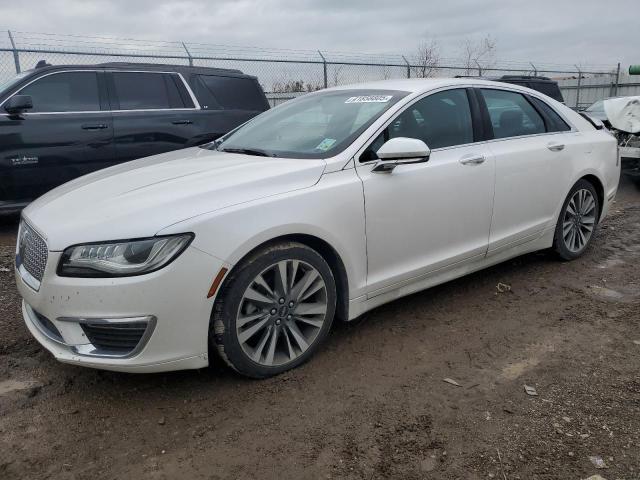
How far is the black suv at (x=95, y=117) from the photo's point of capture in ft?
19.0

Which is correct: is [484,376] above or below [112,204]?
below

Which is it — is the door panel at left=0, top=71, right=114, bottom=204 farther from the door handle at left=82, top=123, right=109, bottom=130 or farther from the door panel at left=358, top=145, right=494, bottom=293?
the door panel at left=358, top=145, right=494, bottom=293

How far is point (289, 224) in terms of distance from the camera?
2.85 metres

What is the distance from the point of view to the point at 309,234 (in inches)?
116

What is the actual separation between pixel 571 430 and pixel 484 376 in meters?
0.56

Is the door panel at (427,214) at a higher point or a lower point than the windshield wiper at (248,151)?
lower

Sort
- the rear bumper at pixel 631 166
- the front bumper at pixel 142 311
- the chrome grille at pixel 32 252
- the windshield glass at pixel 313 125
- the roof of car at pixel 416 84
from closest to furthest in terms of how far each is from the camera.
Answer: the front bumper at pixel 142 311 → the chrome grille at pixel 32 252 → the windshield glass at pixel 313 125 → the roof of car at pixel 416 84 → the rear bumper at pixel 631 166

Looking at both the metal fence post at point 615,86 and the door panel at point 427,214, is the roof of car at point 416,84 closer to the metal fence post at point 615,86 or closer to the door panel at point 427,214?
the door panel at point 427,214

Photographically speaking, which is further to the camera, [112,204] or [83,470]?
[112,204]

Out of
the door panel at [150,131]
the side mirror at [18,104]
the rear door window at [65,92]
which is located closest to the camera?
the side mirror at [18,104]

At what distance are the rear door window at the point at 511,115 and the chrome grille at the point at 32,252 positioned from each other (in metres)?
3.10

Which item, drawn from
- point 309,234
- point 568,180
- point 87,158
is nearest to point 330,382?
point 309,234

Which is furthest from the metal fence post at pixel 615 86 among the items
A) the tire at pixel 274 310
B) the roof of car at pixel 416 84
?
the tire at pixel 274 310

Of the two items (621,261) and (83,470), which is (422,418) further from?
(621,261)
